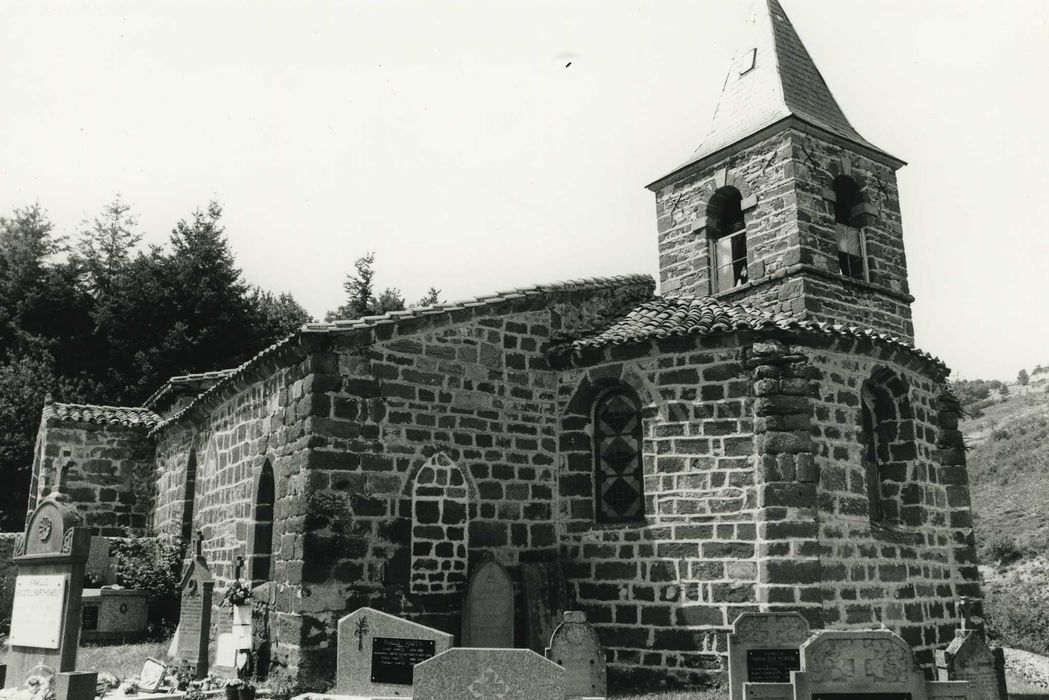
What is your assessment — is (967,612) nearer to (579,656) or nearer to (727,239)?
(579,656)

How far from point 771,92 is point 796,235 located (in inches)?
142

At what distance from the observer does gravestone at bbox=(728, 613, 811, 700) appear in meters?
9.05

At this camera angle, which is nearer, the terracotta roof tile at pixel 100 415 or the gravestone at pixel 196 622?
the gravestone at pixel 196 622

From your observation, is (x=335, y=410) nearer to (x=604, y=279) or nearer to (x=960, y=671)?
(x=604, y=279)

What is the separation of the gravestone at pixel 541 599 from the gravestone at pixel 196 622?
461 centimetres

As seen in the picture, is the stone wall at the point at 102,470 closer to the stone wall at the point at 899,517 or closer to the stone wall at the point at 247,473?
the stone wall at the point at 247,473

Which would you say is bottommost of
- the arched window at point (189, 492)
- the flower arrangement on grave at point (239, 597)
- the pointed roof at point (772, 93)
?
the flower arrangement on grave at point (239, 597)

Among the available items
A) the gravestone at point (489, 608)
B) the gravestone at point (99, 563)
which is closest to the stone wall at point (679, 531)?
the gravestone at point (489, 608)

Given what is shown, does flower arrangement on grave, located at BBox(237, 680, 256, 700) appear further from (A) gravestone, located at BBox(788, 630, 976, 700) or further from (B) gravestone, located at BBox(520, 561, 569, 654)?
(A) gravestone, located at BBox(788, 630, 976, 700)

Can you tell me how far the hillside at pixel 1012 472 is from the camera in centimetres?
2789

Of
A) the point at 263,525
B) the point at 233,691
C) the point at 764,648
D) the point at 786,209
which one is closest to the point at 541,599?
the point at 764,648

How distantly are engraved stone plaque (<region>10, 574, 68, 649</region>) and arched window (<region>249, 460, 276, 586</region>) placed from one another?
3092 millimetres

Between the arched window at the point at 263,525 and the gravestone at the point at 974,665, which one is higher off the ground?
the arched window at the point at 263,525

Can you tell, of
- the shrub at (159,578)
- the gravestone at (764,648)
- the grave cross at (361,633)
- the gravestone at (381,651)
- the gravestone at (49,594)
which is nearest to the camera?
the gravestone at (764,648)
